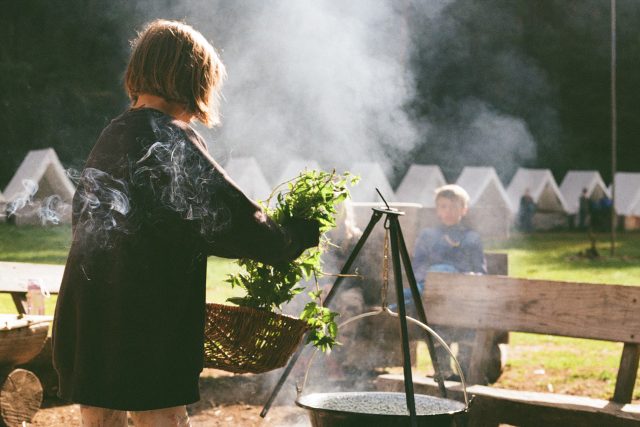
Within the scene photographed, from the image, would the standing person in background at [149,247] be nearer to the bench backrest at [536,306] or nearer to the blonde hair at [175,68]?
the blonde hair at [175,68]

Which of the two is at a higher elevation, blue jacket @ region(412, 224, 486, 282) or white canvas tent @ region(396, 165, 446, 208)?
white canvas tent @ region(396, 165, 446, 208)

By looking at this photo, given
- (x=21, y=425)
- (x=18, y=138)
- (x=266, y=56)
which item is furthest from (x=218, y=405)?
(x=18, y=138)

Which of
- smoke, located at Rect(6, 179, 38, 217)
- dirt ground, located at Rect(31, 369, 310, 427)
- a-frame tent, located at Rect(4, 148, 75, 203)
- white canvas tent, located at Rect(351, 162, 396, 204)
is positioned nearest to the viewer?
dirt ground, located at Rect(31, 369, 310, 427)

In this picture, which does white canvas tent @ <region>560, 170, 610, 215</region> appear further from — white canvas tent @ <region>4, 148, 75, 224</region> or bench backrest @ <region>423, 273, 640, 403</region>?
bench backrest @ <region>423, 273, 640, 403</region>

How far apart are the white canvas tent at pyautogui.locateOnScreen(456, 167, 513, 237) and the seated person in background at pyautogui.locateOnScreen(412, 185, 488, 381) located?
30.7 ft

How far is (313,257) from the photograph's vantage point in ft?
8.91

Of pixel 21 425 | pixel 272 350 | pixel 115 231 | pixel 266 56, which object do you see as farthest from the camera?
pixel 266 56

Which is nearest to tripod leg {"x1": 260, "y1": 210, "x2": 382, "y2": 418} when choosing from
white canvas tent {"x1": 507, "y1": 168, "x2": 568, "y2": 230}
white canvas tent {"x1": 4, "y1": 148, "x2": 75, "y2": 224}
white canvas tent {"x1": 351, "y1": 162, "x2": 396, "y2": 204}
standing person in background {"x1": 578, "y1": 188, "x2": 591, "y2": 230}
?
white canvas tent {"x1": 351, "y1": 162, "x2": 396, "y2": 204}

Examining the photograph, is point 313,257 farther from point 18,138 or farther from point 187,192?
point 18,138

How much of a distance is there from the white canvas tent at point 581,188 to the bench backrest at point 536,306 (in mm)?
14741

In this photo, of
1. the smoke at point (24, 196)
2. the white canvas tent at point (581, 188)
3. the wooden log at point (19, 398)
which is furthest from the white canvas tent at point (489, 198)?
the wooden log at point (19, 398)

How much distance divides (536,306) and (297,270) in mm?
1863

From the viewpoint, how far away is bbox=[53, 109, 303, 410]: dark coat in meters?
2.21

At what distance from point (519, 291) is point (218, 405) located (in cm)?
184
